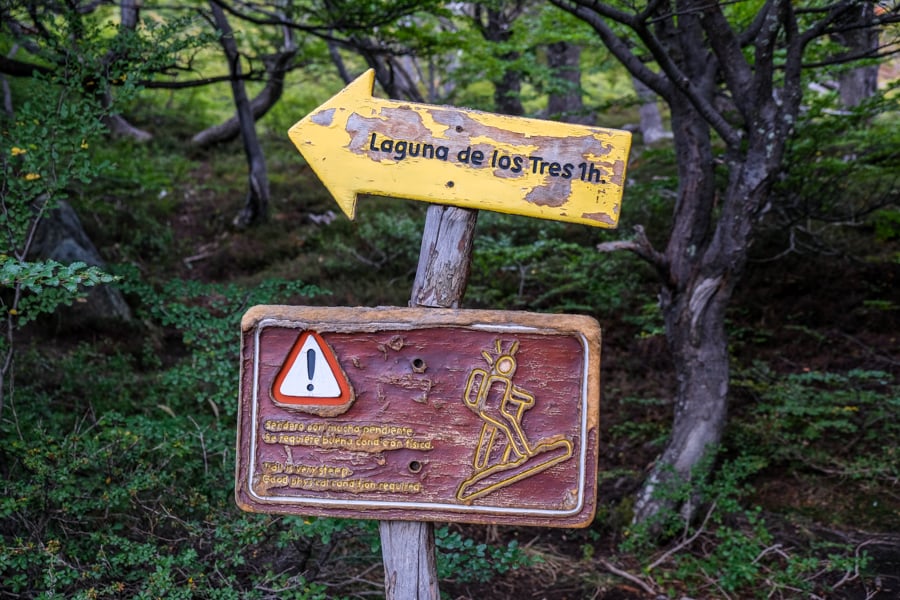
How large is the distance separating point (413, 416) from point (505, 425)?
25 cm

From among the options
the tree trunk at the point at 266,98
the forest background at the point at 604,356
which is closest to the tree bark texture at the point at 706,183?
the forest background at the point at 604,356

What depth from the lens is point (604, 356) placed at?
685 centimetres

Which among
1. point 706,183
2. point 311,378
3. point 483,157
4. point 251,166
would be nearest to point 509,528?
point 706,183

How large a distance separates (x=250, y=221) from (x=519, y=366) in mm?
9347

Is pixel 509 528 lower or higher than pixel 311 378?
lower

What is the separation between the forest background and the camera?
3148 millimetres

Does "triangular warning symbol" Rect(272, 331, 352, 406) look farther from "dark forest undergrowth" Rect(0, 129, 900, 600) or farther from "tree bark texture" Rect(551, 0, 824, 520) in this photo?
"tree bark texture" Rect(551, 0, 824, 520)

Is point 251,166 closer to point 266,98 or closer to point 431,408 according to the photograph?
point 266,98

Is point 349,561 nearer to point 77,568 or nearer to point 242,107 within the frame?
point 77,568

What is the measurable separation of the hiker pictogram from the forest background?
1060mm

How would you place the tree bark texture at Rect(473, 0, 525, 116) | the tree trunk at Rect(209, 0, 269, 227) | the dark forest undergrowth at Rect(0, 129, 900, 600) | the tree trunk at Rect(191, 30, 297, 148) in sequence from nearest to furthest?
the dark forest undergrowth at Rect(0, 129, 900, 600)
the tree trunk at Rect(191, 30, 297, 148)
the tree bark texture at Rect(473, 0, 525, 116)
the tree trunk at Rect(209, 0, 269, 227)

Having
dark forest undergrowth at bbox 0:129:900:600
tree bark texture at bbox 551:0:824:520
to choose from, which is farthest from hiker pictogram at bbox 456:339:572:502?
tree bark texture at bbox 551:0:824:520

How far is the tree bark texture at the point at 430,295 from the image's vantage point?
217cm

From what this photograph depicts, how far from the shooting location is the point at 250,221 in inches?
422
